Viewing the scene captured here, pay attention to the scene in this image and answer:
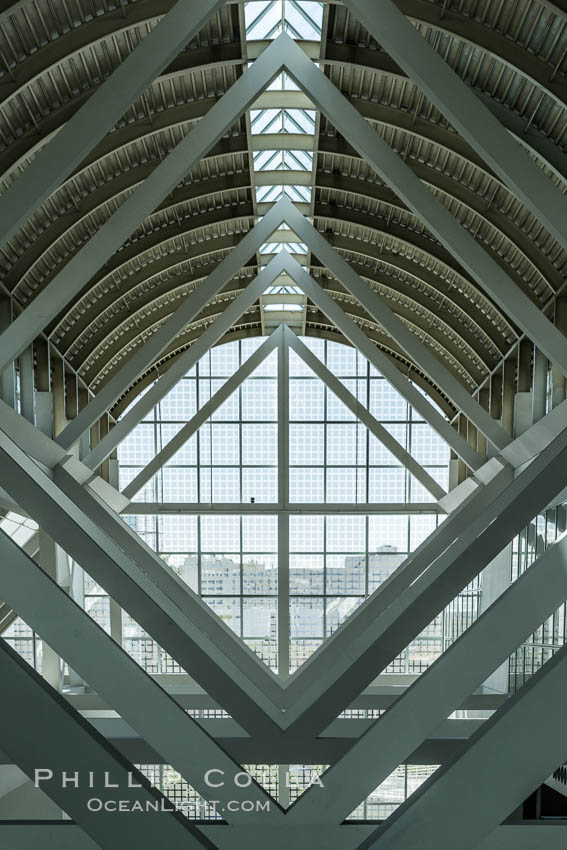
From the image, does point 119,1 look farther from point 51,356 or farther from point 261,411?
point 261,411

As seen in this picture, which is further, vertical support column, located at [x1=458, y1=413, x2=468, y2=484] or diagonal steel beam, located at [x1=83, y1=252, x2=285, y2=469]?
vertical support column, located at [x1=458, y1=413, x2=468, y2=484]

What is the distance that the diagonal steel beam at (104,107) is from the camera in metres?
12.1

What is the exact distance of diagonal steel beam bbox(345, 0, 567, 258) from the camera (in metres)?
12.1

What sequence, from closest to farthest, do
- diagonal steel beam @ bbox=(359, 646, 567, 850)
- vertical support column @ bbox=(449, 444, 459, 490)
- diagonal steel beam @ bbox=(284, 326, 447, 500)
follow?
1. diagonal steel beam @ bbox=(359, 646, 567, 850)
2. diagonal steel beam @ bbox=(284, 326, 447, 500)
3. vertical support column @ bbox=(449, 444, 459, 490)

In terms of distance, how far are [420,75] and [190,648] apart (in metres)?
7.83

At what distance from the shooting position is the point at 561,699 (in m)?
3.29

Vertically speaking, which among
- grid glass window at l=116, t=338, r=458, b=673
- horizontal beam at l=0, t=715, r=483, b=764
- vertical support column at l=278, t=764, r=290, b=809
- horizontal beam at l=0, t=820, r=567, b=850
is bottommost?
vertical support column at l=278, t=764, r=290, b=809

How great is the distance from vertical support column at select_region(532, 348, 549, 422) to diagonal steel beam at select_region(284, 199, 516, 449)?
2.75 meters

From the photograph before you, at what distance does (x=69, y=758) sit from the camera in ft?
11.3

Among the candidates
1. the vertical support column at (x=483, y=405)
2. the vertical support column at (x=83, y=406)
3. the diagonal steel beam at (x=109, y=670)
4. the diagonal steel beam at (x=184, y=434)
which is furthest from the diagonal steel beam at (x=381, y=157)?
the vertical support column at (x=83, y=406)

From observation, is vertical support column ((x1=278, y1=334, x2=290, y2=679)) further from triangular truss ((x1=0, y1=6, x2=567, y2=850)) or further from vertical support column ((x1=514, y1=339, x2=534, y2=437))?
triangular truss ((x1=0, y1=6, x2=567, y2=850))

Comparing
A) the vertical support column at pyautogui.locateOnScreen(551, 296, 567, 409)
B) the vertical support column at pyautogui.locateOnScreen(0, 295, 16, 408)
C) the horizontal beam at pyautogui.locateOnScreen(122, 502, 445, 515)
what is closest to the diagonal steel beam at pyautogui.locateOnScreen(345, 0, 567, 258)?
the vertical support column at pyautogui.locateOnScreen(551, 296, 567, 409)

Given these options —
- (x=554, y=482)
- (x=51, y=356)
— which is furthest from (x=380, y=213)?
(x=554, y=482)

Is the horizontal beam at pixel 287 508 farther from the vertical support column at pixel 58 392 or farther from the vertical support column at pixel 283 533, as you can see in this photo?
the vertical support column at pixel 58 392
